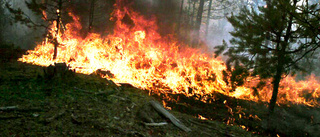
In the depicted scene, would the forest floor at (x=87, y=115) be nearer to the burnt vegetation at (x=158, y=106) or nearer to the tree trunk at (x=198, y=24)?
the burnt vegetation at (x=158, y=106)

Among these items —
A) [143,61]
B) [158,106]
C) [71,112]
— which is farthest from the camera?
[143,61]

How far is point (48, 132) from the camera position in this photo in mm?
2867

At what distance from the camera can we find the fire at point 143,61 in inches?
364

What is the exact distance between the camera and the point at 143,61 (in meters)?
11.3

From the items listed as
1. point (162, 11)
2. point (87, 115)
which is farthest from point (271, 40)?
point (162, 11)

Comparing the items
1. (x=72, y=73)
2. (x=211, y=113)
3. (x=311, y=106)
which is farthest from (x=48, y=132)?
(x=311, y=106)

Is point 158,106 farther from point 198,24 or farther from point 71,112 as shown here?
point 198,24

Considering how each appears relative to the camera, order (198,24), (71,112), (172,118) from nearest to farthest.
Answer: (71,112), (172,118), (198,24)

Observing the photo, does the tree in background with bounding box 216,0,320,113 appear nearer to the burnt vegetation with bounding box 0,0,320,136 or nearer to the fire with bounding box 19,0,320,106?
the burnt vegetation with bounding box 0,0,320,136

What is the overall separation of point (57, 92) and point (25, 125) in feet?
5.75

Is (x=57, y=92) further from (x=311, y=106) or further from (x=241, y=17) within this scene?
(x=311, y=106)

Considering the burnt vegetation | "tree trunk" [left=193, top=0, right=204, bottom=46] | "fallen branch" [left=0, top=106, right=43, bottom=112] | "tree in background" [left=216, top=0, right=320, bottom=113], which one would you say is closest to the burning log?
the burnt vegetation

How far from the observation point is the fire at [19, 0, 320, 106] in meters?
9.24

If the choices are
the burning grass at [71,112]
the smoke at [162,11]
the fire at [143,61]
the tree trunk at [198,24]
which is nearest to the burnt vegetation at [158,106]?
the burning grass at [71,112]
